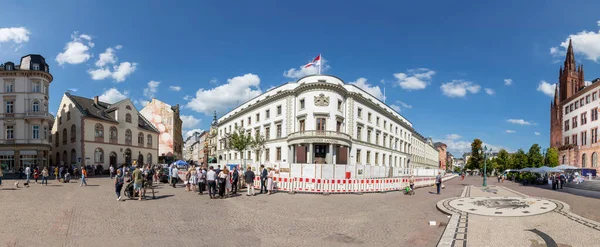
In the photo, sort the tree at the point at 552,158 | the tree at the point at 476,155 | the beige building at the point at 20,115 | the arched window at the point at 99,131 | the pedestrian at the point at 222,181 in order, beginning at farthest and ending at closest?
1. the tree at the point at 476,155
2. the tree at the point at 552,158
3. the arched window at the point at 99,131
4. the beige building at the point at 20,115
5. the pedestrian at the point at 222,181

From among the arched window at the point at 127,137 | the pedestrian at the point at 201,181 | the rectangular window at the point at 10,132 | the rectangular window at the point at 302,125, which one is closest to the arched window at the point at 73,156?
the rectangular window at the point at 10,132

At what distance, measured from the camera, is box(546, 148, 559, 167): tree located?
6550 cm

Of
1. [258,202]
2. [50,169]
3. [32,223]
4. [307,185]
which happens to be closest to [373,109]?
[307,185]

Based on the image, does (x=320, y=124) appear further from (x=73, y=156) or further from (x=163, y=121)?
(x=163, y=121)

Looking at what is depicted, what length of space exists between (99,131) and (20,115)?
8556 millimetres

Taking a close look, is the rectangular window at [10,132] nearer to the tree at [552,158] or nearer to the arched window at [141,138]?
the arched window at [141,138]

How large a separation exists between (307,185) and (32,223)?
13409 mm

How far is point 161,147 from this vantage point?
218 feet

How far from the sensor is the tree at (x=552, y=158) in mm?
65500

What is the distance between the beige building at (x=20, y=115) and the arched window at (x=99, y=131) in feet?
19.8

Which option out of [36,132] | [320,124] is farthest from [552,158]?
[36,132]

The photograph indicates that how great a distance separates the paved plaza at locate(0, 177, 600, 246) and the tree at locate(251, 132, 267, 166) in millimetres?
33814

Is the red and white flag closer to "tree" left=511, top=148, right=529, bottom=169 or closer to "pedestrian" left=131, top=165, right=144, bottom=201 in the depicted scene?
"pedestrian" left=131, top=165, right=144, bottom=201

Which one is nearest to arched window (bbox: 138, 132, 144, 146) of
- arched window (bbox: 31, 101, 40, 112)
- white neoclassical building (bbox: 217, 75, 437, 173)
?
arched window (bbox: 31, 101, 40, 112)
